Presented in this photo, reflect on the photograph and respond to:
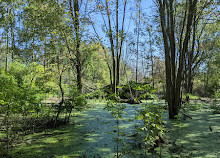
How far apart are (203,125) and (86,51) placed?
5014 mm

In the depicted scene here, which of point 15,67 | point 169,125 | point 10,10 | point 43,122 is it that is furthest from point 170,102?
point 10,10

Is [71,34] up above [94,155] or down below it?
above

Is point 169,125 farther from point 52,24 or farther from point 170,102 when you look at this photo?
point 52,24

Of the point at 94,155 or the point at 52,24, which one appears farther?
the point at 52,24

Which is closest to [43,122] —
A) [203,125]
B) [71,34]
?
[71,34]

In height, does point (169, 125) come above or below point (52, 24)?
below

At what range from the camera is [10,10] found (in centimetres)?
1136

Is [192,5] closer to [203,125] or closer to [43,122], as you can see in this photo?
[203,125]

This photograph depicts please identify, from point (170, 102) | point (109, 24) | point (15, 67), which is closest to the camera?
point (170, 102)

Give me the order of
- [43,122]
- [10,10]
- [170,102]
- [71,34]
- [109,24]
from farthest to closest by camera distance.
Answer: [10,10]
[109,24]
[71,34]
[170,102]
[43,122]

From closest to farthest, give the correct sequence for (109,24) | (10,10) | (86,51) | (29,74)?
(86,51) < (29,74) < (109,24) < (10,10)

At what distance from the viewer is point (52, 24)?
494cm

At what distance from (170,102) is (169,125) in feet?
2.92

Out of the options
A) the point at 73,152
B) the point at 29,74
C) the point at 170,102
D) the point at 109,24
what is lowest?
the point at 73,152
